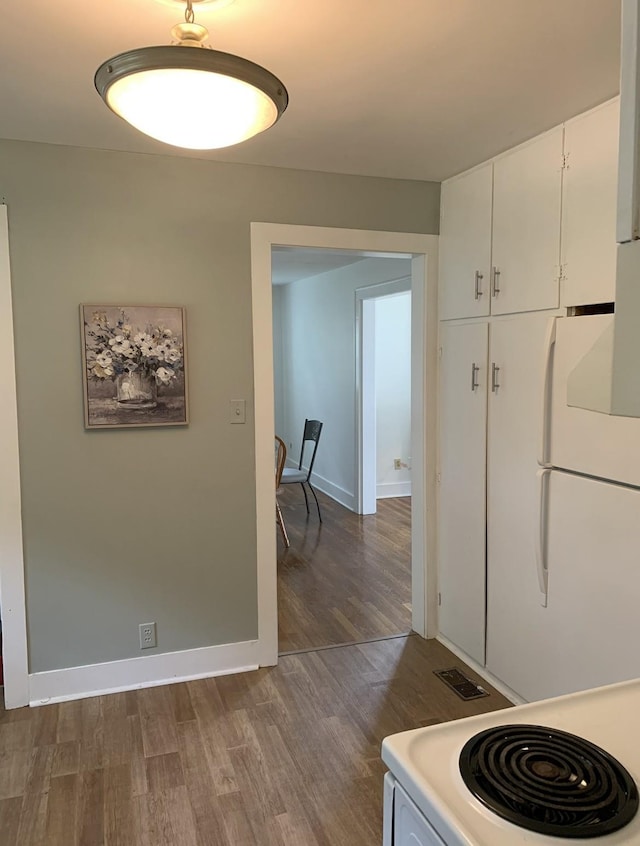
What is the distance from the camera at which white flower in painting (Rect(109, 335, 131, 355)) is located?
108 inches

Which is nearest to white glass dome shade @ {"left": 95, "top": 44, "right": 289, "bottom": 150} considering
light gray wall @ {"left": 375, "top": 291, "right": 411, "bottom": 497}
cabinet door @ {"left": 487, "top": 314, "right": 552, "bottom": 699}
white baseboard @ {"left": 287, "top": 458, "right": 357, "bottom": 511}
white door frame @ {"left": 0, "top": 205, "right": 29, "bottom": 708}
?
white door frame @ {"left": 0, "top": 205, "right": 29, "bottom": 708}

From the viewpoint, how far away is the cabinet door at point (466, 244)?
2869 mm

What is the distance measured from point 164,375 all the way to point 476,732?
6.84ft

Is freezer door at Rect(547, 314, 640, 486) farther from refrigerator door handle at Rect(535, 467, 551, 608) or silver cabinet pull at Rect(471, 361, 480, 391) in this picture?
silver cabinet pull at Rect(471, 361, 480, 391)

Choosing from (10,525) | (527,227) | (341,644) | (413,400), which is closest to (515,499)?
(413,400)

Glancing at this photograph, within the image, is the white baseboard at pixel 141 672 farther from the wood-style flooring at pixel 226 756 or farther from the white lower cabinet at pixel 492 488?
the white lower cabinet at pixel 492 488

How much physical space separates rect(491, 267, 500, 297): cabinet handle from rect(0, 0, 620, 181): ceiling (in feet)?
1.69

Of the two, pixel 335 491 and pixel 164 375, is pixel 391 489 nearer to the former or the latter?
pixel 335 491

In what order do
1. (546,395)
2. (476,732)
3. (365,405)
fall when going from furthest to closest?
(365,405) < (546,395) < (476,732)

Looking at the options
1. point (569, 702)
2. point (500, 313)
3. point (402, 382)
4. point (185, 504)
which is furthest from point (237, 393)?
point (402, 382)

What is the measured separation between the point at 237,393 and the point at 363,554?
2.35 m

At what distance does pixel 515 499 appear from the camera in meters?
2.72

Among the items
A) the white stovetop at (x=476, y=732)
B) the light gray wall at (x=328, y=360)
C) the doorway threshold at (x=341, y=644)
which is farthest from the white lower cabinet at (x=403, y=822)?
the light gray wall at (x=328, y=360)

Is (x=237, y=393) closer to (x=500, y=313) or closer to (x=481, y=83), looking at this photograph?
(x=500, y=313)
